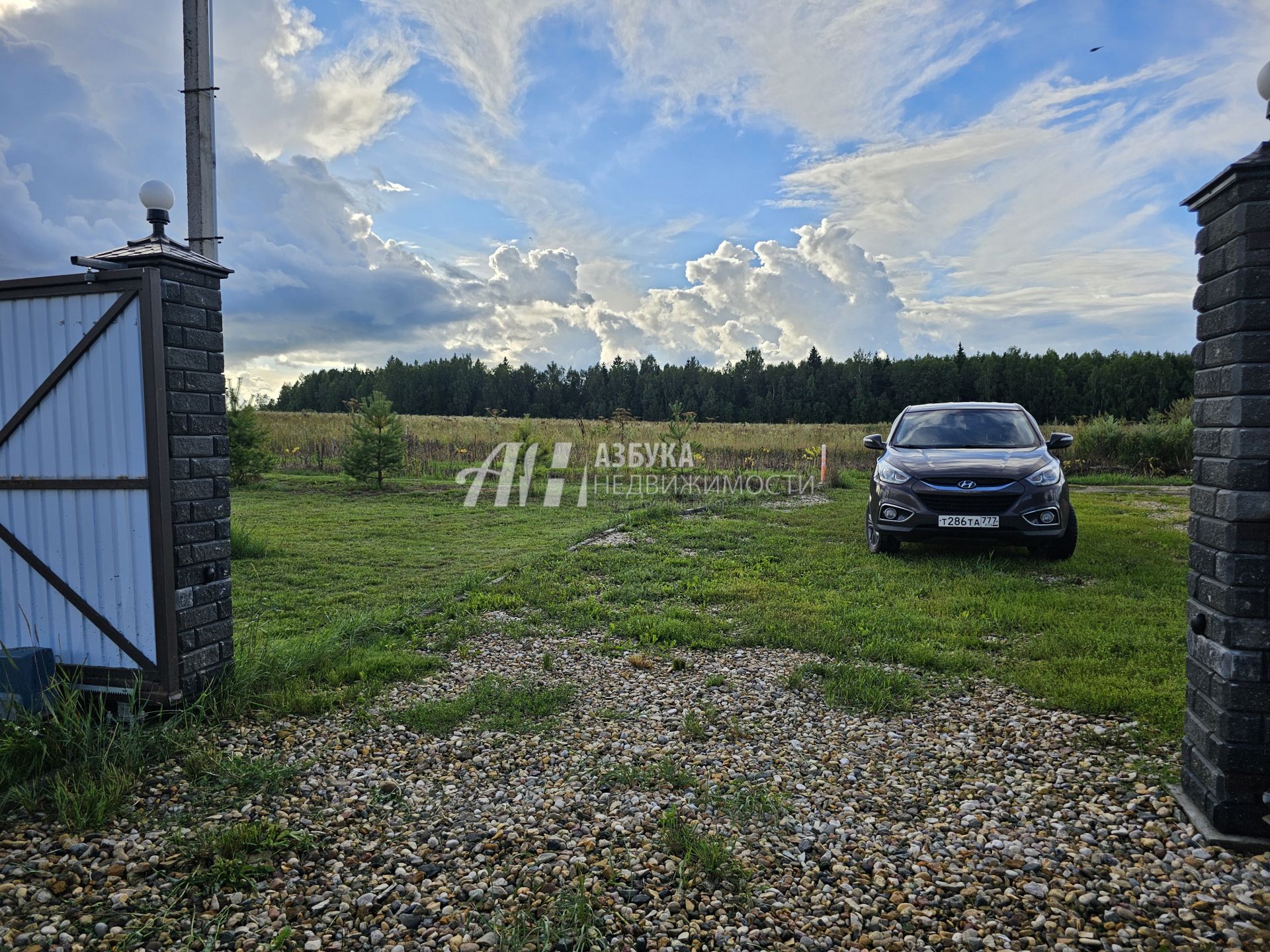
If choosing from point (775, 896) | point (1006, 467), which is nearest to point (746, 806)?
point (775, 896)

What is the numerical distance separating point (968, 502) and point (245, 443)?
12730mm

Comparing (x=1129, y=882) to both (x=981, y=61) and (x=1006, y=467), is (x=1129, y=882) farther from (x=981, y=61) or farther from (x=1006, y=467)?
(x=981, y=61)

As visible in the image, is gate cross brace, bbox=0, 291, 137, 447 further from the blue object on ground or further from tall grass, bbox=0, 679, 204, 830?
tall grass, bbox=0, 679, 204, 830

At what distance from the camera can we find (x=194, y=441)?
380 centimetres

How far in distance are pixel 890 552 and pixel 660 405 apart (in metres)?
54.4

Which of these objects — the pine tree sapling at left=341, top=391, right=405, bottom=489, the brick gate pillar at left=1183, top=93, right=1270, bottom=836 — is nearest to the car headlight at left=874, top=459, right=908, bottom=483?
the brick gate pillar at left=1183, top=93, right=1270, bottom=836

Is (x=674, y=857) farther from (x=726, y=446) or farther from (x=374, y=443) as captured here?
(x=726, y=446)

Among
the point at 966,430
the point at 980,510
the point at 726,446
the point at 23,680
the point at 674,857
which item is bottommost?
the point at 674,857

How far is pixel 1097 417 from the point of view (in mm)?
19156

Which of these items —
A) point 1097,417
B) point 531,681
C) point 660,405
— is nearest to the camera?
point 531,681

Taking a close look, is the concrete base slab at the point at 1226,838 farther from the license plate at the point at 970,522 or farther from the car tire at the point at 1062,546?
the car tire at the point at 1062,546

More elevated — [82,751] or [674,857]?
[82,751]

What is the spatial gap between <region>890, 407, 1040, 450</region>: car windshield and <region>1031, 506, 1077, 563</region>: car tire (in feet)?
2.96

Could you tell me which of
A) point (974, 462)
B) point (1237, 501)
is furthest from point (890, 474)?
point (1237, 501)
